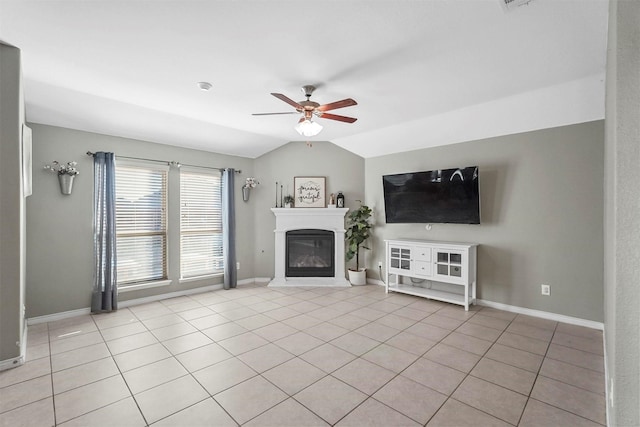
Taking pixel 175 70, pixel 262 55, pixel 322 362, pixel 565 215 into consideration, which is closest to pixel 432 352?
pixel 322 362

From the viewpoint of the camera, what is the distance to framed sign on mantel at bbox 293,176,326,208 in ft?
18.8

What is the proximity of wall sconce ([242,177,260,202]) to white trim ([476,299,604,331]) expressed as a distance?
428cm

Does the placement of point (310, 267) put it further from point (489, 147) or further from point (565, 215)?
point (565, 215)

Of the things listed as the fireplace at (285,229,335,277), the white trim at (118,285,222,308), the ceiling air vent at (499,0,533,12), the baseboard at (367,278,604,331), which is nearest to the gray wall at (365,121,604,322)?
the baseboard at (367,278,604,331)

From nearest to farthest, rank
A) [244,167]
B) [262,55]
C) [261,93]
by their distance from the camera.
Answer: [262,55] → [261,93] → [244,167]

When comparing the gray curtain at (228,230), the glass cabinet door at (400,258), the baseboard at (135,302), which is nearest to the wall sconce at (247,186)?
the gray curtain at (228,230)

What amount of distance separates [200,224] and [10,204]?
8.95 ft

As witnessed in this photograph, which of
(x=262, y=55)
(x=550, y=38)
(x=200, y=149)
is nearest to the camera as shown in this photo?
(x=550, y=38)

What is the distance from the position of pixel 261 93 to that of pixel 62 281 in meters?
3.54

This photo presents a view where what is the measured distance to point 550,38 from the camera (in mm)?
2338

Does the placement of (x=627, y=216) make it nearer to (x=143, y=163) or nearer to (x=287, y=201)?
(x=287, y=201)

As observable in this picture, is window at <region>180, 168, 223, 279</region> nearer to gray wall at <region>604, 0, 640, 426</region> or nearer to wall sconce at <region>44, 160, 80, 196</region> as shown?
wall sconce at <region>44, 160, 80, 196</region>

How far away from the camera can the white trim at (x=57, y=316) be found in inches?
143

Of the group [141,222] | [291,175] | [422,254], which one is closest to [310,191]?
[291,175]
